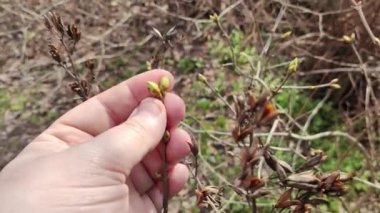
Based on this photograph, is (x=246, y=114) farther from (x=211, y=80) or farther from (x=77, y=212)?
(x=211, y=80)

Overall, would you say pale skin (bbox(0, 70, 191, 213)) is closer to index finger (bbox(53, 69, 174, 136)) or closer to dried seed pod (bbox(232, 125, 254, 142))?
index finger (bbox(53, 69, 174, 136))

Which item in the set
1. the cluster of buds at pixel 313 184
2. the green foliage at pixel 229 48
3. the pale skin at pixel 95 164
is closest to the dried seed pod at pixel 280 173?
the cluster of buds at pixel 313 184

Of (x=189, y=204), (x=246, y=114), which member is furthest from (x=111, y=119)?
(x=189, y=204)

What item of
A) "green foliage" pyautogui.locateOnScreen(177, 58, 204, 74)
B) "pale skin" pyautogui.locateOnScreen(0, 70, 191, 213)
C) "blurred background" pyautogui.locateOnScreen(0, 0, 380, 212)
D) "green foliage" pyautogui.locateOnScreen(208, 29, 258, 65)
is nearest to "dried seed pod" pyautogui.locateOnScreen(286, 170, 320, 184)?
"pale skin" pyautogui.locateOnScreen(0, 70, 191, 213)

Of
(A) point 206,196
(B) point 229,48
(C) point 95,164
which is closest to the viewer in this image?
(A) point 206,196

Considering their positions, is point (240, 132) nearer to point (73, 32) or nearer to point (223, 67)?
point (73, 32)

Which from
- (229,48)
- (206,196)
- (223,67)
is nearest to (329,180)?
(206,196)
